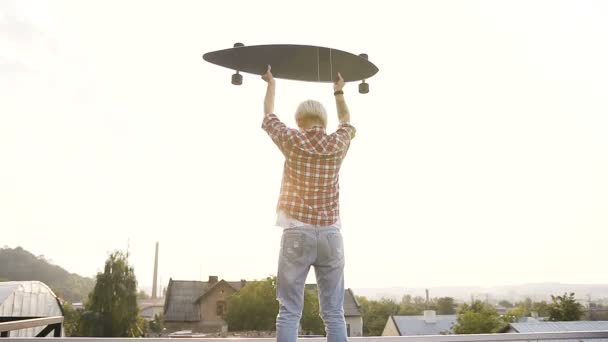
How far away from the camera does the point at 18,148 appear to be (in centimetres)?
3316

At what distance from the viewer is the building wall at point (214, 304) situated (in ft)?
88.9

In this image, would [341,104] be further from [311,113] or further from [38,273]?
[38,273]

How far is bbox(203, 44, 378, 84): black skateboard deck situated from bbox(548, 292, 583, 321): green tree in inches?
1404

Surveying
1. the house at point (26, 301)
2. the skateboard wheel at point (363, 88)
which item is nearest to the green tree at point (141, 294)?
the house at point (26, 301)

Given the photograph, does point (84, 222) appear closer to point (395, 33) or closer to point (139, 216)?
point (139, 216)

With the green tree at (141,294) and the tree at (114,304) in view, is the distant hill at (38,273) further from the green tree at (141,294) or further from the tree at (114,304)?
the tree at (114,304)

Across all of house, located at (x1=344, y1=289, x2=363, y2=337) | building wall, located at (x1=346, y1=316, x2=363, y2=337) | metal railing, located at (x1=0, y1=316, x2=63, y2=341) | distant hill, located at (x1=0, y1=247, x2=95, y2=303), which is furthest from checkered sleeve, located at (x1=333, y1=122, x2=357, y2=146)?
distant hill, located at (x1=0, y1=247, x2=95, y2=303)

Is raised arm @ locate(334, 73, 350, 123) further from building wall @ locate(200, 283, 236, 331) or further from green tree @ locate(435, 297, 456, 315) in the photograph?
green tree @ locate(435, 297, 456, 315)

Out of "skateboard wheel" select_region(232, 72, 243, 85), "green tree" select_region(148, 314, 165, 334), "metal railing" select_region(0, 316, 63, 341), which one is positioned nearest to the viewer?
"skateboard wheel" select_region(232, 72, 243, 85)

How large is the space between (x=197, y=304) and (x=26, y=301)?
1345 centimetres

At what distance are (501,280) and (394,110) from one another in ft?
375

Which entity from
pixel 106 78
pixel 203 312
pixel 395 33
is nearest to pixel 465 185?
pixel 203 312

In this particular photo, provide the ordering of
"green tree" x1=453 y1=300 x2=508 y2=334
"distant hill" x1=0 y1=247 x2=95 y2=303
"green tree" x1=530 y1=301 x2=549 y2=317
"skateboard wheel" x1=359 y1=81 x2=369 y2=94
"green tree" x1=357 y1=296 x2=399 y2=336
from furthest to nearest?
1. "distant hill" x1=0 y1=247 x2=95 y2=303
2. "green tree" x1=530 y1=301 x2=549 y2=317
3. "green tree" x1=357 y1=296 x2=399 y2=336
4. "green tree" x1=453 y1=300 x2=508 y2=334
5. "skateboard wheel" x1=359 y1=81 x2=369 y2=94

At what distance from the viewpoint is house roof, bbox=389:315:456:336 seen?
87.0ft
